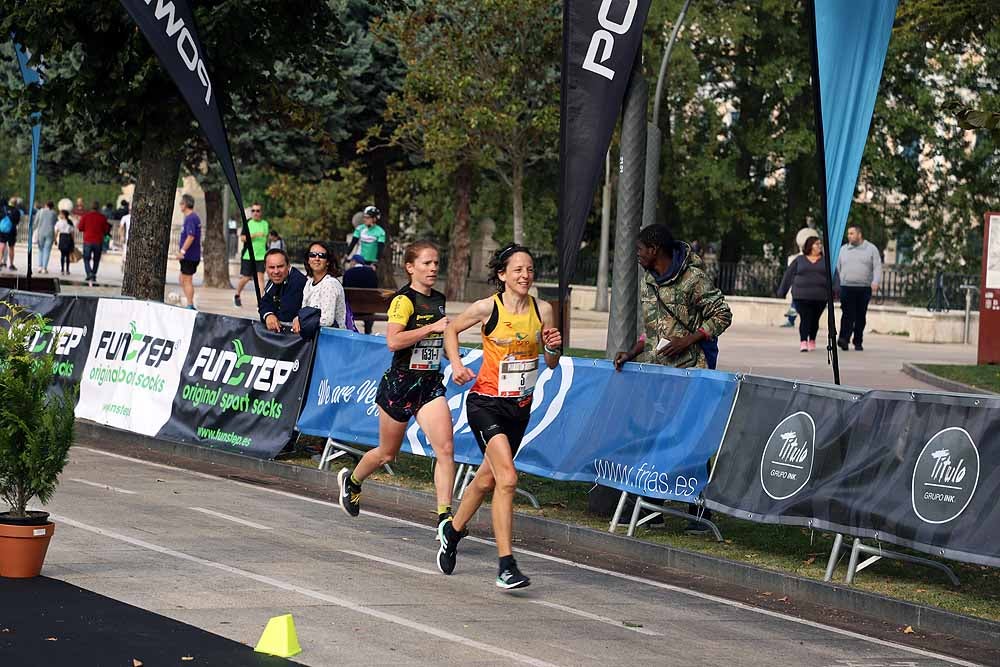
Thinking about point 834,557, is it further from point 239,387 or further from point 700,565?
point 239,387

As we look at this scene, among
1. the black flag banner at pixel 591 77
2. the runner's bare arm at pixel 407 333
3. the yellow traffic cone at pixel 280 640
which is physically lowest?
the yellow traffic cone at pixel 280 640

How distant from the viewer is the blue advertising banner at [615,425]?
35.1 feet

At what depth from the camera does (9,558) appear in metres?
8.49

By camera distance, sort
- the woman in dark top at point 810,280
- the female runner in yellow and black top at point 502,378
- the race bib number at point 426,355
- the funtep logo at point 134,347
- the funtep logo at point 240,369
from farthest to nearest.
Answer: the woman in dark top at point 810,280 → the funtep logo at point 134,347 → the funtep logo at point 240,369 → the race bib number at point 426,355 → the female runner in yellow and black top at point 502,378

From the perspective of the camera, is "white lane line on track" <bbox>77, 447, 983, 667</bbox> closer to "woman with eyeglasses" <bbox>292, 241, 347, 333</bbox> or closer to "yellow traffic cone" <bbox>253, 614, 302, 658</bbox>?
"woman with eyeglasses" <bbox>292, 241, 347, 333</bbox>

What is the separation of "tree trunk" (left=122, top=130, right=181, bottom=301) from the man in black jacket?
6.53m

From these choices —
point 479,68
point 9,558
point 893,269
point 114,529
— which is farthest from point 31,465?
point 893,269

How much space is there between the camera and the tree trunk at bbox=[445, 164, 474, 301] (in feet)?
138

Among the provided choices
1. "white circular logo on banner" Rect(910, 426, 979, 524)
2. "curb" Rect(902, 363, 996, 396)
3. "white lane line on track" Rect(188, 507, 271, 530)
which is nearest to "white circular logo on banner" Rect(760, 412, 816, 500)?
"white circular logo on banner" Rect(910, 426, 979, 524)

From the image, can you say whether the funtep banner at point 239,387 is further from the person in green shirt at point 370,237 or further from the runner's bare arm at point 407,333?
the person in green shirt at point 370,237

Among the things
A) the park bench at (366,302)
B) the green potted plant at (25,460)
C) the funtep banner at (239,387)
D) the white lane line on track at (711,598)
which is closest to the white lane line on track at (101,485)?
the white lane line on track at (711,598)

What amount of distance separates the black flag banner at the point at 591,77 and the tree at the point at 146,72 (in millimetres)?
8943

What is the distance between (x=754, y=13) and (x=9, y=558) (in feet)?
127

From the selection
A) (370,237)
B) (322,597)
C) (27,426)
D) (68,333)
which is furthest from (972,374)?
(27,426)
